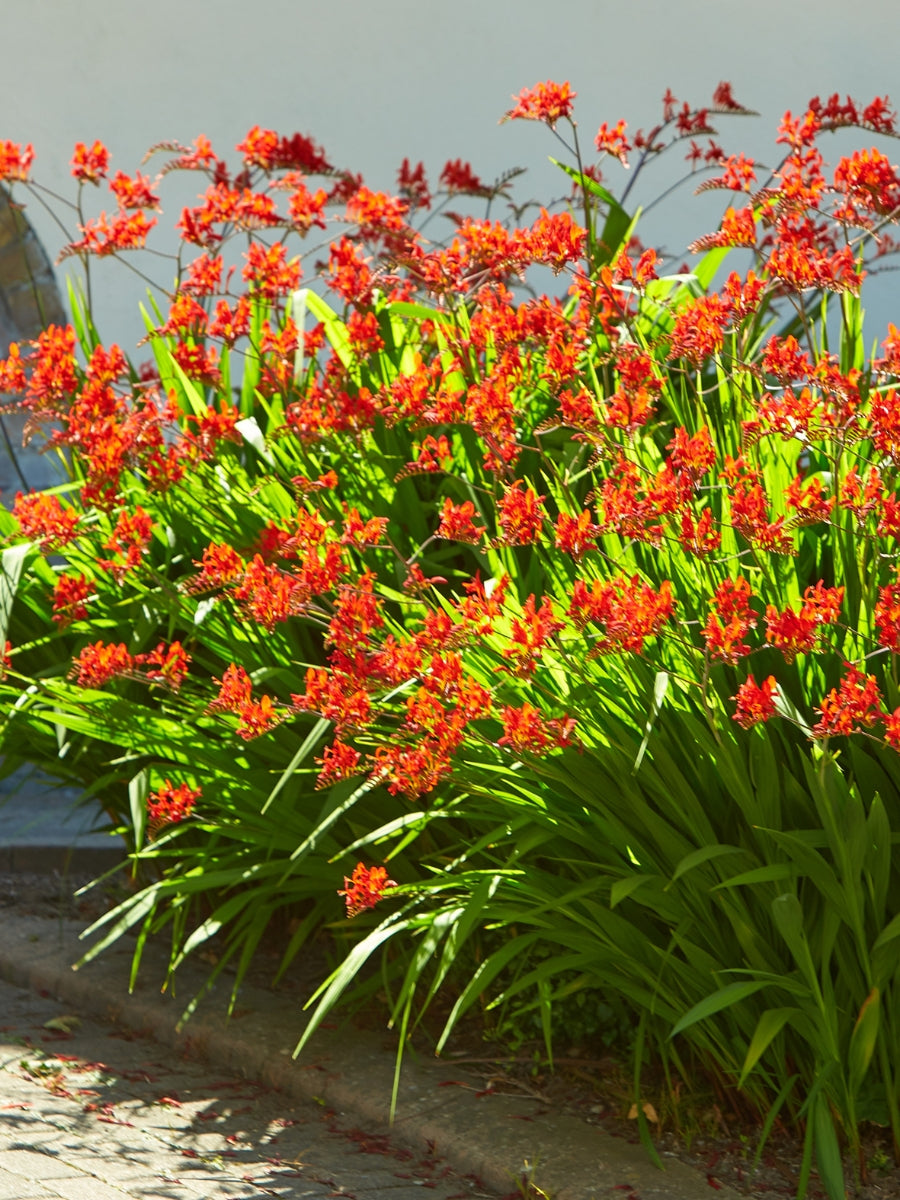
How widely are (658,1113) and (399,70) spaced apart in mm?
4280

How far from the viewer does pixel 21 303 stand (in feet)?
20.6

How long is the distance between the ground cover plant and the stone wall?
267 cm

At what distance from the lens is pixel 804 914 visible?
2467mm

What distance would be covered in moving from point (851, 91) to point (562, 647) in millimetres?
3952

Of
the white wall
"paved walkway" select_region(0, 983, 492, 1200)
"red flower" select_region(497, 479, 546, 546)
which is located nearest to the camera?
"red flower" select_region(497, 479, 546, 546)

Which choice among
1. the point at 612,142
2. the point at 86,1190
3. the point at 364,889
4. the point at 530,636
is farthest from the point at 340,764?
the point at 612,142

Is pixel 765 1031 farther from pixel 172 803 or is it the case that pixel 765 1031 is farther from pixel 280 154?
pixel 280 154

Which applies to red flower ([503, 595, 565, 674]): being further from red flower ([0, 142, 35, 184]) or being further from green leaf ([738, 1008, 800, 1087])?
red flower ([0, 142, 35, 184])

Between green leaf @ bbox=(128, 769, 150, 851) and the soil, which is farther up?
green leaf @ bbox=(128, 769, 150, 851)

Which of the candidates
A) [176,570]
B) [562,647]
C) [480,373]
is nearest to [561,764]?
[562,647]

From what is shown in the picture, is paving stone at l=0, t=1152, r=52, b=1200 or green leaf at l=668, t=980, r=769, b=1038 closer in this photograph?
green leaf at l=668, t=980, r=769, b=1038

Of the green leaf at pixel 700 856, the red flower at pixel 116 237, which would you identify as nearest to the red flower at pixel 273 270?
the red flower at pixel 116 237

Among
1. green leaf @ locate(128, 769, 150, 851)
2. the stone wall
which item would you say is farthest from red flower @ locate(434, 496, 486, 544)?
the stone wall

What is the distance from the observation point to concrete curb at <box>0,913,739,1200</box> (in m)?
2.51
